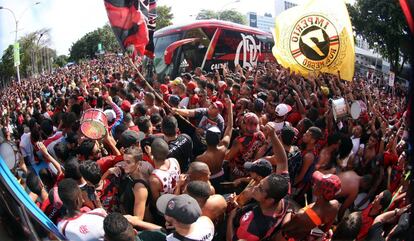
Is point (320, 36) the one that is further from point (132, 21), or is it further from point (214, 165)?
point (214, 165)

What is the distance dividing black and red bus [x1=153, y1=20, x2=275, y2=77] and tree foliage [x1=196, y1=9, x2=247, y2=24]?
0.07 meters

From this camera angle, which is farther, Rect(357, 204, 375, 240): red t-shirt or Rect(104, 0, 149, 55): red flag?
Rect(104, 0, 149, 55): red flag

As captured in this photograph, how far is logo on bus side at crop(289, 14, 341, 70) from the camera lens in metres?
2.57

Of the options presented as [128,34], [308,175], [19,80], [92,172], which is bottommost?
[308,175]

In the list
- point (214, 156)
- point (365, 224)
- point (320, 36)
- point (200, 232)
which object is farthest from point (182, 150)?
point (365, 224)

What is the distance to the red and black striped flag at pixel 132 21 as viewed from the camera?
106 inches

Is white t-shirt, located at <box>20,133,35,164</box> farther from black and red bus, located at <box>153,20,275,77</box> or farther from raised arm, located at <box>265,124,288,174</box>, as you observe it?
raised arm, located at <box>265,124,288,174</box>

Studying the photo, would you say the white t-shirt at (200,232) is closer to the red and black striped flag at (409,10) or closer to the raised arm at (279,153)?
the raised arm at (279,153)

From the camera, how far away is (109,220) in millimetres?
2027

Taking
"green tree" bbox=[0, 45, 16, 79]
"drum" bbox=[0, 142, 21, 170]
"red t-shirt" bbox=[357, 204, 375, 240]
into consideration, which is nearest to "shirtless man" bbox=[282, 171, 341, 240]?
"red t-shirt" bbox=[357, 204, 375, 240]

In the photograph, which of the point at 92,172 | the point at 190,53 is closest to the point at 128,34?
the point at 190,53

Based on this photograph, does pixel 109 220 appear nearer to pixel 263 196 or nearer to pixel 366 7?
pixel 263 196

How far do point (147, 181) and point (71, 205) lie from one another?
618mm

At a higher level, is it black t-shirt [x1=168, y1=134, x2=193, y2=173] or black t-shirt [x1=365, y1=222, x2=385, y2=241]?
black t-shirt [x1=168, y1=134, x2=193, y2=173]
